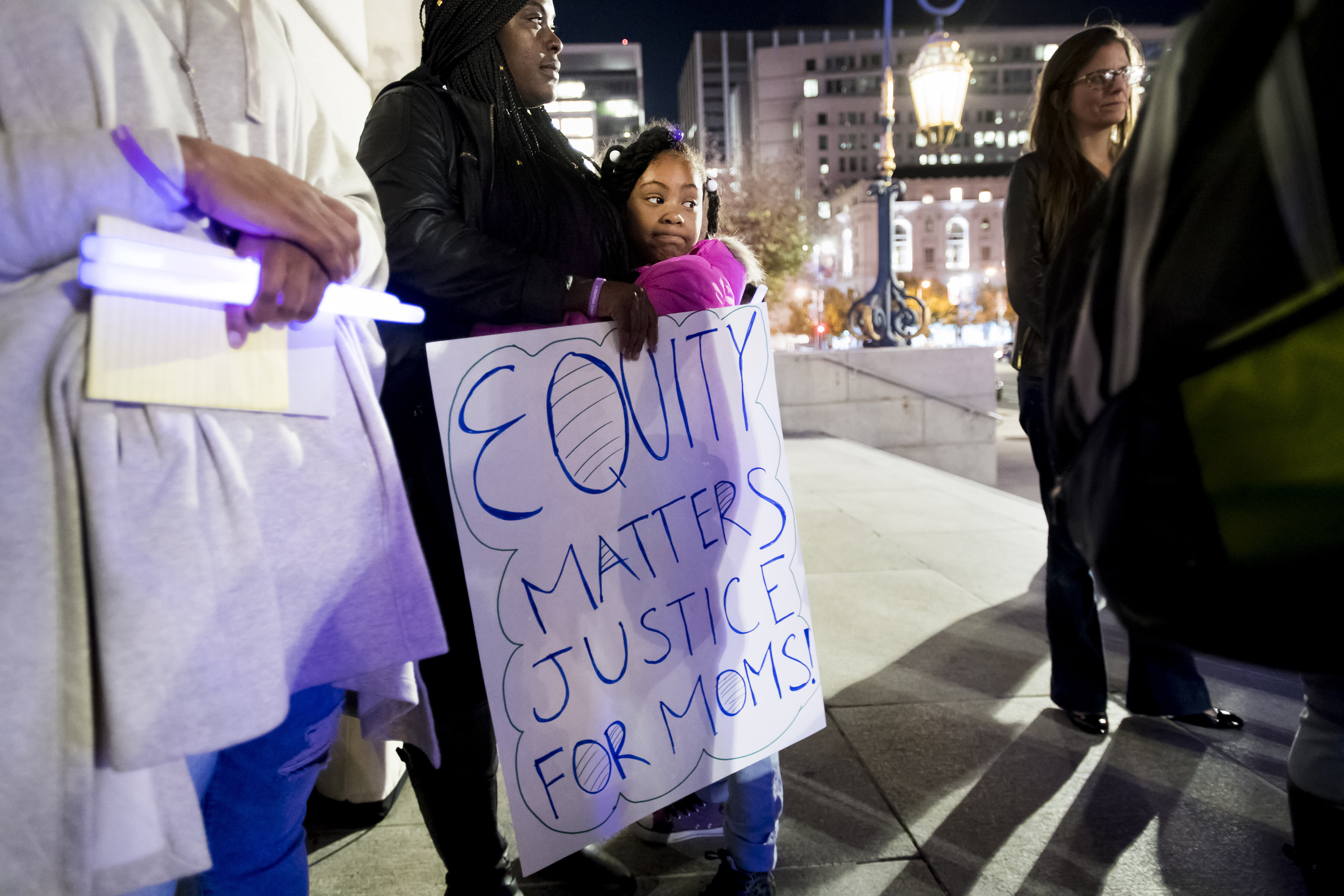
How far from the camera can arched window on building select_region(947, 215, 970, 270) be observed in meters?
76.7

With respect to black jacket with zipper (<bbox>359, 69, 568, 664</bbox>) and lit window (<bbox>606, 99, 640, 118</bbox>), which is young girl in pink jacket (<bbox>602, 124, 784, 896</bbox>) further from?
lit window (<bbox>606, 99, 640, 118</bbox>)

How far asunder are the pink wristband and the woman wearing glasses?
5.02ft

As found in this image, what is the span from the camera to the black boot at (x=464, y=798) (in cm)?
155

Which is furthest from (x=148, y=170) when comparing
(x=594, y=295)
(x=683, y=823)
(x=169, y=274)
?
(x=683, y=823)

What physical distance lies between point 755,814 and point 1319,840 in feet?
3.75

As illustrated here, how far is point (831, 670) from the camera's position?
10.0ft

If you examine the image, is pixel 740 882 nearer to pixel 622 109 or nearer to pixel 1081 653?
pixel 1081 653

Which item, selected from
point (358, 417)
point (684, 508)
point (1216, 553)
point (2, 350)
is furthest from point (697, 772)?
point (2, 350)

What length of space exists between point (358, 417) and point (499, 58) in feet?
2.91

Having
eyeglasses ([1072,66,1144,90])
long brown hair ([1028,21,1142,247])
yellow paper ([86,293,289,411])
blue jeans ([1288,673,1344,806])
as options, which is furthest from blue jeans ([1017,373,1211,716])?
yellow paper ([86,293,289,411])

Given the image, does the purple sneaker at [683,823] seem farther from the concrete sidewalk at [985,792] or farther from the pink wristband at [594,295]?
the pink wristband at [594,295]

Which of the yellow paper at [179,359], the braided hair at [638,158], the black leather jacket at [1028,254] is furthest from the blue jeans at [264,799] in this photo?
the black leather jacket at [1028,254]

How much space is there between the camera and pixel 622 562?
148 cm

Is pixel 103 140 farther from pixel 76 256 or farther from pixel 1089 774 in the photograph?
pixel 1089 774
